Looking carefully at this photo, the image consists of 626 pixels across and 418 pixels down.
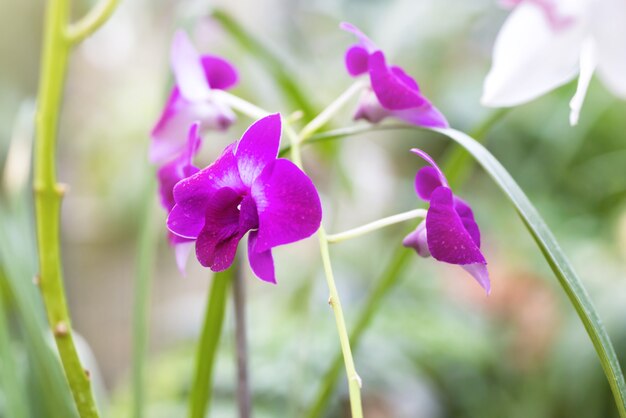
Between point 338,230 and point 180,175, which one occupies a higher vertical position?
point 338,230

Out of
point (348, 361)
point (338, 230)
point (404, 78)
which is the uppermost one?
point (338, 230)

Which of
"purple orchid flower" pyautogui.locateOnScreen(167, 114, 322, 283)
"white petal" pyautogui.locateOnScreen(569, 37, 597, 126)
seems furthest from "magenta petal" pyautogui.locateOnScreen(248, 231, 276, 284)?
"white petal" pyautogui.locateOnScreen(569, 37, 597, 126)

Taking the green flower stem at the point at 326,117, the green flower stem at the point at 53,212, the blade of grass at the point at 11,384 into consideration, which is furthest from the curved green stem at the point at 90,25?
the blade of grass at the point at 11,384

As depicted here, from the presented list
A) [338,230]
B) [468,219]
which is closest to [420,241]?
[468,219]

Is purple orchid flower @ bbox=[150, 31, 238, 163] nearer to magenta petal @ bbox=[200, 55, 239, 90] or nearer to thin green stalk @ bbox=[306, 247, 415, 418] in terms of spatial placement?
magenta petal @ bbox=[200, 55, 239, 90]

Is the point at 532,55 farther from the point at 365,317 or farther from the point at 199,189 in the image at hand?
the point at 365,317

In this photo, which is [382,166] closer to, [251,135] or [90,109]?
[90,109]
